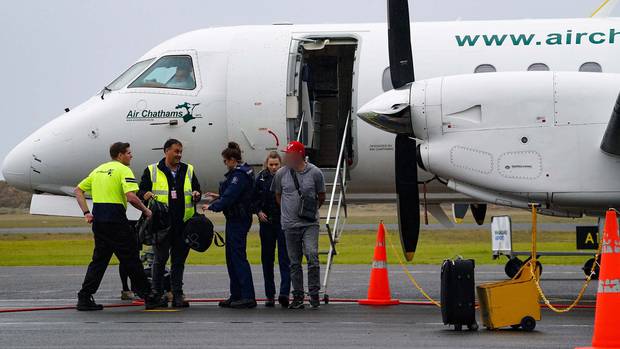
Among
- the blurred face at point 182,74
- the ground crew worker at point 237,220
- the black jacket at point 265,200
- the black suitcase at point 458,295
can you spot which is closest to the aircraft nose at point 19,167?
the blurred face at point 182,74

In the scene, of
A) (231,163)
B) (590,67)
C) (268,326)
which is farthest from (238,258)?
(590,67)

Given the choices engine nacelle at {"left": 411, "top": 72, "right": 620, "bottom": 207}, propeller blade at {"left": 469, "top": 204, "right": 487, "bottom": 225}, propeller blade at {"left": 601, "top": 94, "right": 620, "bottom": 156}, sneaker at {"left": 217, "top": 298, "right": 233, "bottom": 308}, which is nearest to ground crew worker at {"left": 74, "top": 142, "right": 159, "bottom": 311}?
sneaker at {"left": 217, "top": 298, "right": 233, "bottom": 308}

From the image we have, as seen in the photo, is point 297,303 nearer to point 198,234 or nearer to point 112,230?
point 198,234

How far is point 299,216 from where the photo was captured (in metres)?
14.5

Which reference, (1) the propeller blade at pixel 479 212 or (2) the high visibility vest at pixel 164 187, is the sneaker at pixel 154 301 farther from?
(1) the propeller blade at pixel 479 212

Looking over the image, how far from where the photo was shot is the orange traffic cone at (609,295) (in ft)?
32.8

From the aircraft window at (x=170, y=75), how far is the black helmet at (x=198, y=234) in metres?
3.24

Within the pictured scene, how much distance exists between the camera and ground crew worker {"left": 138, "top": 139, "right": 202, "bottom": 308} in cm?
1477

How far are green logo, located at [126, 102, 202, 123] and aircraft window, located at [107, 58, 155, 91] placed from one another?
735 millimetres

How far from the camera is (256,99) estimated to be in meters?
16.8

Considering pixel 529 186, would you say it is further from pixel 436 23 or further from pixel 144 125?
pixel 144 125

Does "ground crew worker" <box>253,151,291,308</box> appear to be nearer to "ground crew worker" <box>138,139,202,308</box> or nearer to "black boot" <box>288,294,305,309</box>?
"black boot" <box>288,294,305,309</box>

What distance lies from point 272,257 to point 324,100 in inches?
139

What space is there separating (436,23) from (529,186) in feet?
14.9
